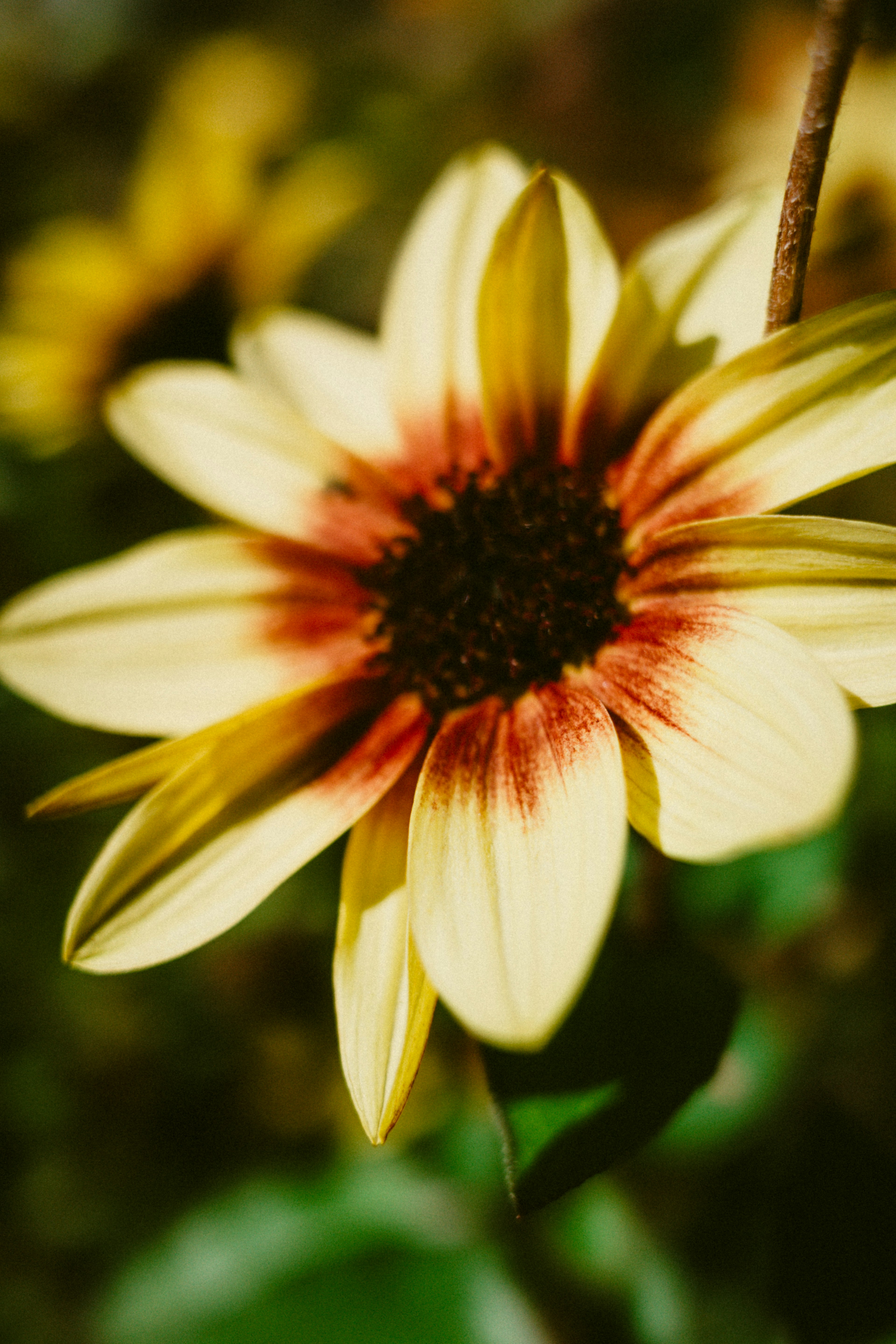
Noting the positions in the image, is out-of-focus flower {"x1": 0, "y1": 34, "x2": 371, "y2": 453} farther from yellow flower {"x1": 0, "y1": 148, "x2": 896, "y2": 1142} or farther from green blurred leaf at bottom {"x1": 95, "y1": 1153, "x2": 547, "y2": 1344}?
green blurred leaf at bottom {"x1": 95, "y1": 1153, "x2": 547, "y2": 1344}

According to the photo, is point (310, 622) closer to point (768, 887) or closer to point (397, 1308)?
point (768, 887)

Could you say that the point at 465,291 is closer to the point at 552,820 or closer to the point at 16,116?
the point at 552,820

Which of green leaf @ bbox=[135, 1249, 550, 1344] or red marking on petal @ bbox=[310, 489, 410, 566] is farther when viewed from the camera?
green leaf @ bbox=[135, 1249, 550, 1344]

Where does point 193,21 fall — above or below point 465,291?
above

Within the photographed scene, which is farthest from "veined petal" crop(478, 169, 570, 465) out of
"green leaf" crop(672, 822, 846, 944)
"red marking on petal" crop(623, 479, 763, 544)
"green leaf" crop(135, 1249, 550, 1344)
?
"green leaf" crop(135, 1249, 550, 1344)

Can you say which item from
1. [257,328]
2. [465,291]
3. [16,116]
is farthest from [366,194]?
[16,116]

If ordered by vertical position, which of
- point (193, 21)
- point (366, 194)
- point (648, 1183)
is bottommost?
point (648, 1183)

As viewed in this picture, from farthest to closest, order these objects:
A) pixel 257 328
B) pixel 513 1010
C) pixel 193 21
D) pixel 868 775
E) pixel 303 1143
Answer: pixel 193 21, pixel 303 1143, pixel 868 775, pixel 257 328, pixel 513 1010

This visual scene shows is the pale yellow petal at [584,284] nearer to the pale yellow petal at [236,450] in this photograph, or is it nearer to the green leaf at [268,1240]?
the pale yellow petal at [236,450]

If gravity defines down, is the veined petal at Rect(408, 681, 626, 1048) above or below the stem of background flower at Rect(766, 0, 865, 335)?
below
